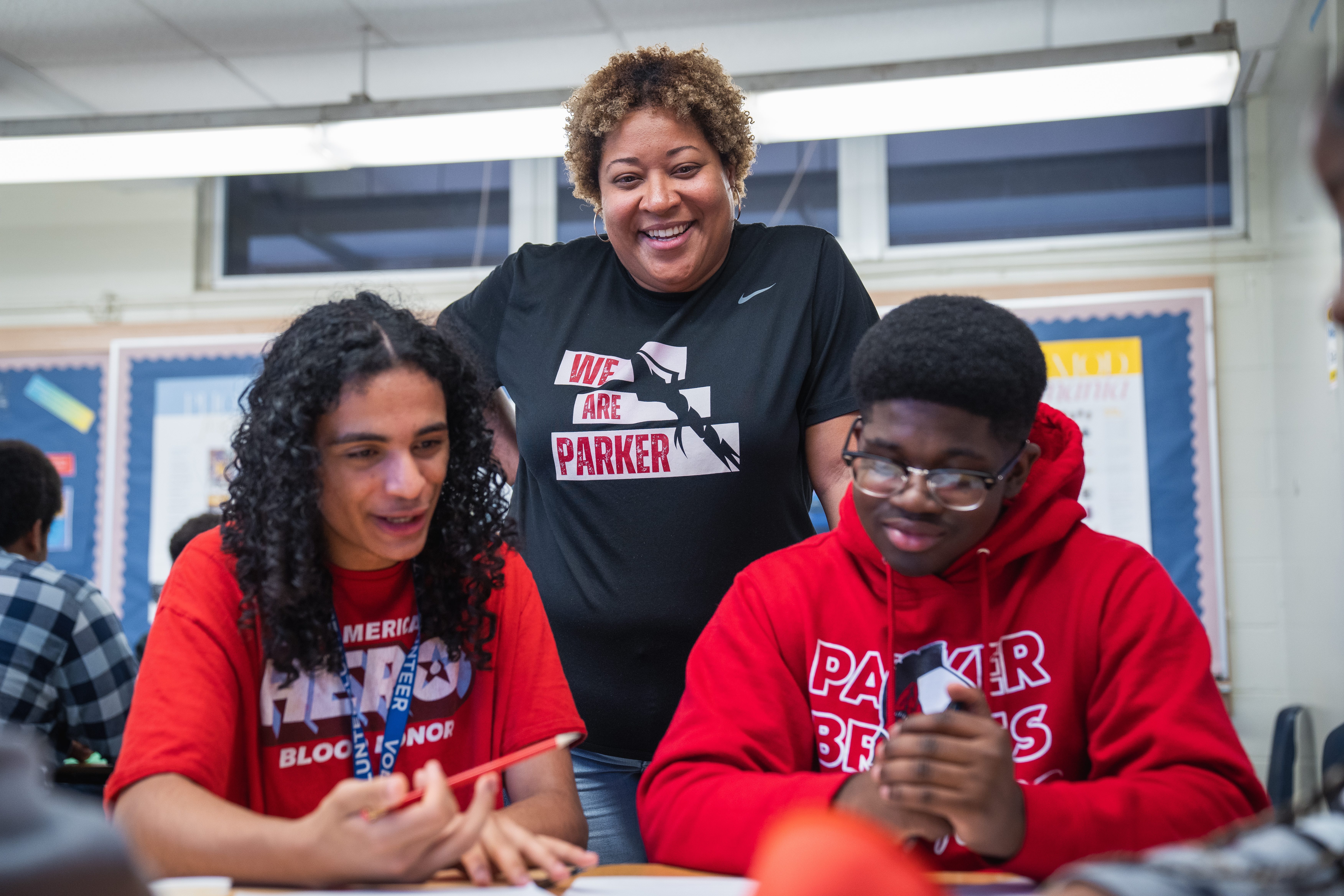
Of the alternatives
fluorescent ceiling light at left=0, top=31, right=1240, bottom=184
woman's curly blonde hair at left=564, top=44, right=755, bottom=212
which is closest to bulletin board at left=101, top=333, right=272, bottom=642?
fluorescent ceiling light at left=0, top=31, right=1240, bottom=184

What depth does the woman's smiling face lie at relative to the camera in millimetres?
1607

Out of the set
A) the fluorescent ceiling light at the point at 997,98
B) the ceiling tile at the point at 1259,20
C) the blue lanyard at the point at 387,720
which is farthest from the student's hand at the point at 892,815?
the ceiling tile at the point at 1259,20

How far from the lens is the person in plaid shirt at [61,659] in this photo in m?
2.13

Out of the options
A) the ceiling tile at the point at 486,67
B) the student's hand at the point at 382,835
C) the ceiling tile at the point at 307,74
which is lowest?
the student's hand at the point at 382,835

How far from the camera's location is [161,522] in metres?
4.28

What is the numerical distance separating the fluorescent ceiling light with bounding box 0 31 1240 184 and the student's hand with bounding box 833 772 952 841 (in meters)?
2.24

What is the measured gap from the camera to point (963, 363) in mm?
1096

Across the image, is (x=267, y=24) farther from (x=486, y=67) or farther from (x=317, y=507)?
(x=317, y=507)

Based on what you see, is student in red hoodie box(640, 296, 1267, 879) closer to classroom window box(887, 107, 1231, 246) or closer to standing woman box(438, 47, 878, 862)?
standing woman box(438, 47, 878, 862)

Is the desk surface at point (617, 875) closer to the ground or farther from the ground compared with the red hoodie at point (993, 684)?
closer to the ground

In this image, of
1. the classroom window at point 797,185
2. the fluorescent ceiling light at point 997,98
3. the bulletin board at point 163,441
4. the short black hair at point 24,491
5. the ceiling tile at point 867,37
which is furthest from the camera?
the bulletin board at point 163,441

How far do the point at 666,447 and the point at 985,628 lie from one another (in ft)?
1.94

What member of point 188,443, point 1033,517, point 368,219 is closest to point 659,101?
point 1033,517

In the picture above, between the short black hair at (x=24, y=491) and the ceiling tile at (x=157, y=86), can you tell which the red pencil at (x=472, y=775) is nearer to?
the short black hair at (x=24, y=491)
